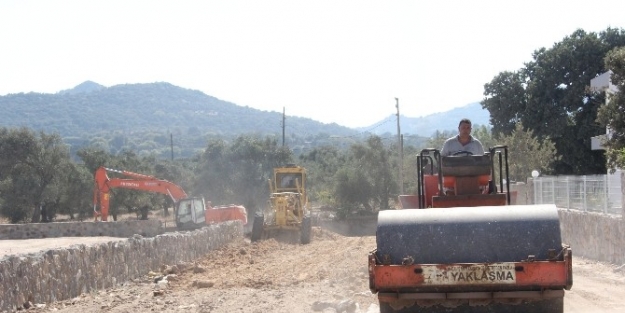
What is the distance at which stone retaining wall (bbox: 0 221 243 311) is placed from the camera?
554 inches

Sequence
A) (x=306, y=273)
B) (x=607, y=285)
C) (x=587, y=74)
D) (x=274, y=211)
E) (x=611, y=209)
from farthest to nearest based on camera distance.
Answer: (x=587, y=74)
(x=274, y=211)
(x=611, y=209)
(x=306, y=273)
(x=607, y=285)

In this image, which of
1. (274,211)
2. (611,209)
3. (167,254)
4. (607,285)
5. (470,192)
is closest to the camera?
(470,192)

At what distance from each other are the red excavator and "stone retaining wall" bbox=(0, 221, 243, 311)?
1189cm

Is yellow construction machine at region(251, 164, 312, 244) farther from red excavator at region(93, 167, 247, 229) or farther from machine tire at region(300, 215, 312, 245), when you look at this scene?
red excavator at region(93, 167, 247, 229)

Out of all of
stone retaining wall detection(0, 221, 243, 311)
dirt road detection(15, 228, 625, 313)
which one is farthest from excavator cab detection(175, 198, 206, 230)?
dirt road detection(15, 228, 625, 313)

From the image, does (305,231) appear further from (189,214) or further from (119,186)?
(189,214)

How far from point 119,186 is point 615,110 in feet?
73.6

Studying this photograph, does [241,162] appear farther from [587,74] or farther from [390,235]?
[390,235]

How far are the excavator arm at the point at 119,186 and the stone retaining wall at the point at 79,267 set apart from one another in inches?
461

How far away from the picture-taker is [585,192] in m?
21.8

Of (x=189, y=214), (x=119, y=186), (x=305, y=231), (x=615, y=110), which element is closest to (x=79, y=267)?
(x=615, y=110)

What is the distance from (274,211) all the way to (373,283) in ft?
82.1

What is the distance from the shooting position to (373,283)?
8195mm

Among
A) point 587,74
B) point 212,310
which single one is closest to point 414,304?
point 212,310
